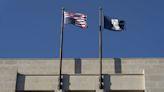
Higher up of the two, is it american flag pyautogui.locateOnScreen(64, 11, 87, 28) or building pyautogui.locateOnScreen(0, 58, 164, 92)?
american flag pyautogui.locateOnScreen(64, 11, 87, 28)

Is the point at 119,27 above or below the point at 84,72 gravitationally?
above

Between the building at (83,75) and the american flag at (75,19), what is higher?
the american flag at (75,19)

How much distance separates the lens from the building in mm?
50594

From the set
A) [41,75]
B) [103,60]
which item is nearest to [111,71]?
[103,60]

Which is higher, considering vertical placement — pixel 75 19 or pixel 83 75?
pixel 75 19

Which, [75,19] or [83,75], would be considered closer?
[83,75]

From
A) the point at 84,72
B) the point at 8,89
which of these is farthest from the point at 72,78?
the point at 8,89

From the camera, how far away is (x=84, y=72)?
51625 mm

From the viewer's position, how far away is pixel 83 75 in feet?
168

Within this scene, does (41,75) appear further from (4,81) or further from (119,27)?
(119,27)

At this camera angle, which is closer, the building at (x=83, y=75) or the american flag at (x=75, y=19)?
the building at (x=83, y=75)

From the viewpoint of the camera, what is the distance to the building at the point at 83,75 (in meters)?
50.6

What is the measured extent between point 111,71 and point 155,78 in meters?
3.28

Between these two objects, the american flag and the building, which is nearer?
the building
